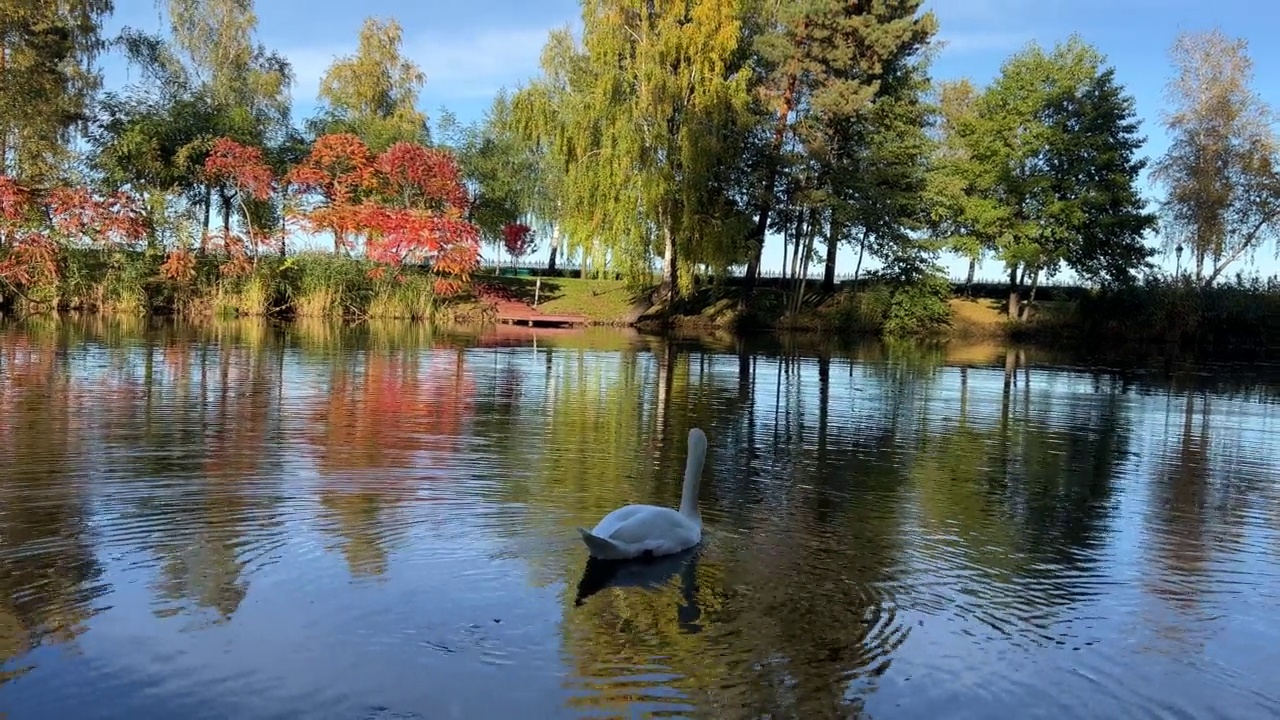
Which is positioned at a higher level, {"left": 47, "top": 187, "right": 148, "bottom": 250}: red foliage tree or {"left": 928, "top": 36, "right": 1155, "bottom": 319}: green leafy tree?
{"left": 928, "top": 36, "right": 1155, "bottom": 319}: green leafy tree

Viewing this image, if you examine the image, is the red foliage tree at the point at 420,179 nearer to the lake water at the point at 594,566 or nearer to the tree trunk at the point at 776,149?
the tree trunk at the point at 776,149

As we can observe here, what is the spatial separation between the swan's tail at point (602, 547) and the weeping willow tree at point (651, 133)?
34687mm

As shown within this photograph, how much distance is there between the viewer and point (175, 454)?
10.5 meters

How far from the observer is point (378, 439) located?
11.9m

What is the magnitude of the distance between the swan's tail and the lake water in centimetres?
20

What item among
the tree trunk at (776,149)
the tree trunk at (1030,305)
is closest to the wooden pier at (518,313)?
the tree trunk at (776,149)

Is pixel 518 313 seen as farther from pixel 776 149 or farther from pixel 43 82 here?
pixel 43 82

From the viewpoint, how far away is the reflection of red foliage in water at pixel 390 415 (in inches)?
427

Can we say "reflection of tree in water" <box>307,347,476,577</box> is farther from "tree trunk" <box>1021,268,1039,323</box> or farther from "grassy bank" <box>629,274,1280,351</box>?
"tree trunk" <box>1021,268,1039,323</box>

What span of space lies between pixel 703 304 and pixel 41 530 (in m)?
42.8

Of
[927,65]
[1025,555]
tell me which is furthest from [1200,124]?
[1025,555]

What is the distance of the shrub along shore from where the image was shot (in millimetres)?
38438

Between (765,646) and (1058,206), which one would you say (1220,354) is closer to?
(1058,206)

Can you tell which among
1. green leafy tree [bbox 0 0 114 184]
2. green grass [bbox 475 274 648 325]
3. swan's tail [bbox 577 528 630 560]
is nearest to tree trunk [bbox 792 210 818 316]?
green grass [bbox 475 274 648 325]
